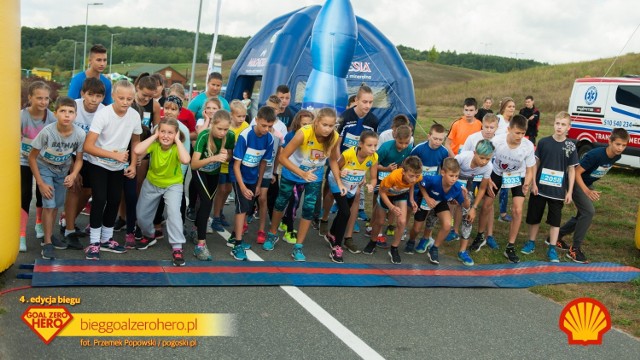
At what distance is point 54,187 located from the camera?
5.93 m

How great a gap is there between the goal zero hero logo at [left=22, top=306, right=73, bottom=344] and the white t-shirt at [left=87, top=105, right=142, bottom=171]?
5.95ft

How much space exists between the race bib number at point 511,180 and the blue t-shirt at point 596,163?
40.0 inches

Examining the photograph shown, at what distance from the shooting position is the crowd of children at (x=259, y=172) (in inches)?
231

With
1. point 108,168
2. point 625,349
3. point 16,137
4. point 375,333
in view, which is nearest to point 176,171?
point 108,168

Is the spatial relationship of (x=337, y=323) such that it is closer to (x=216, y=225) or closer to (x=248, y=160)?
(x=248, y=160)

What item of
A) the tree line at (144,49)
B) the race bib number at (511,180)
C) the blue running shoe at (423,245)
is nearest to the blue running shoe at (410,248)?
the blue running shoe at (423,245)

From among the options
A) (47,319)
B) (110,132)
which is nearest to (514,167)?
(110,132)

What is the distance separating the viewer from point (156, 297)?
16.0 feet

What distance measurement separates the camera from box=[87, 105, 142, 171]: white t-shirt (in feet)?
18.9

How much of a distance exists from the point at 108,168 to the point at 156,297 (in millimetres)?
1663

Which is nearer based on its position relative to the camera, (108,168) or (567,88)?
(108,168)

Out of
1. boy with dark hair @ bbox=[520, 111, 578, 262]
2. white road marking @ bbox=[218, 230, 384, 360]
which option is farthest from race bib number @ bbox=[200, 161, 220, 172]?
boy with dark hair @ bbox=[520, 111, 578, 262]

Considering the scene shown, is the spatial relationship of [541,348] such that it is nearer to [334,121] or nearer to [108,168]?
[334,121]

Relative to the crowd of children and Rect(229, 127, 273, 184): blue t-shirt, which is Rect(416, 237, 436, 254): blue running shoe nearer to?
the crowd of children
